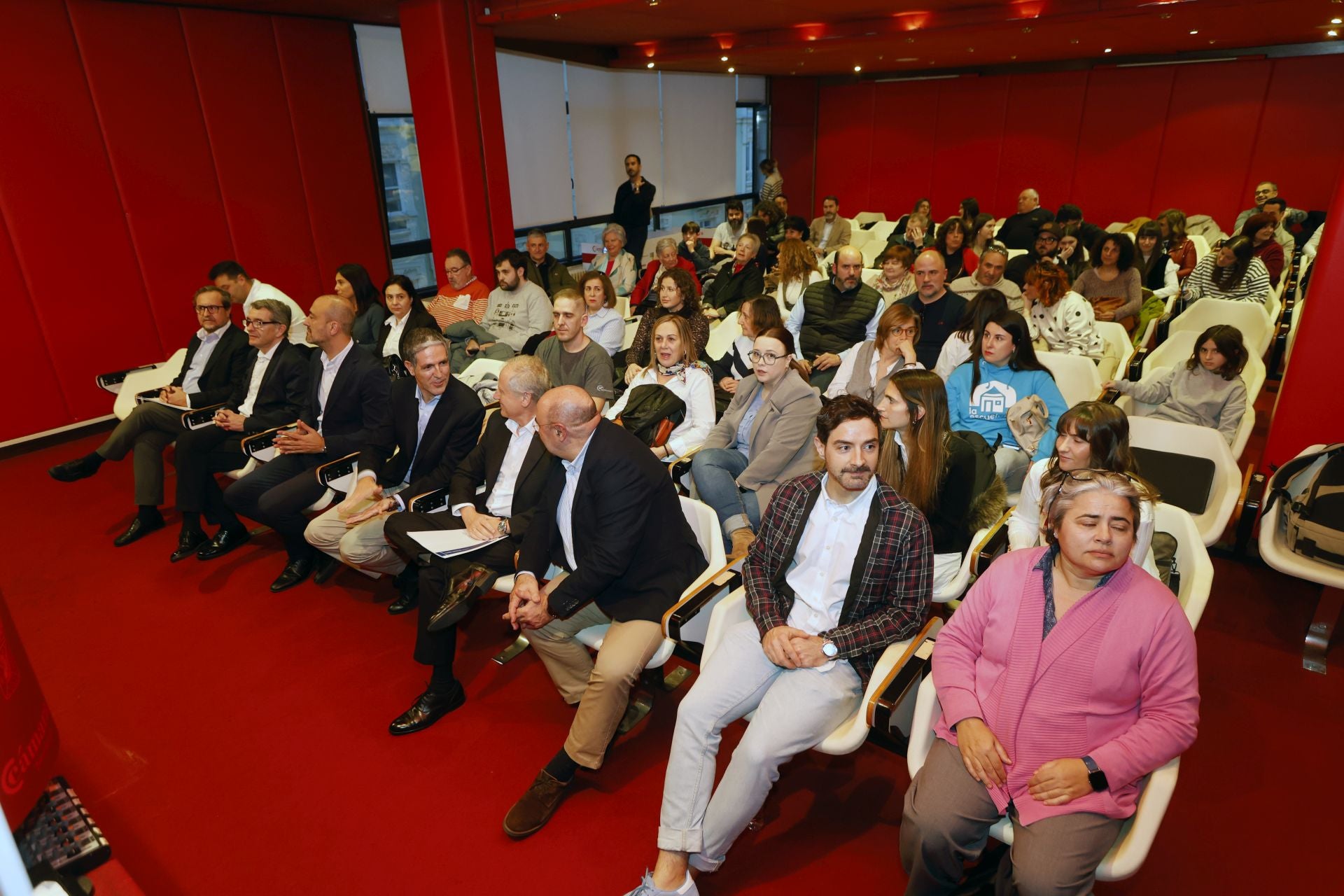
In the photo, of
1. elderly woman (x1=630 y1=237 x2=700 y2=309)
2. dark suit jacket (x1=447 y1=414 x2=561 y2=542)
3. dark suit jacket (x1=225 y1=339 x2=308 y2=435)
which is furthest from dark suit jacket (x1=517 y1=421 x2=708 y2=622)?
elderly woman (x1=630 y1=237 x2=700 y2=309)

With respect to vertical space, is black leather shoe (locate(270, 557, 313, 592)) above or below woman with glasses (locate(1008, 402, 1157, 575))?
below

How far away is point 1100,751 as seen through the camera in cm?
183

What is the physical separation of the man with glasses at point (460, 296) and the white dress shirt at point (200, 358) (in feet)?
5.09

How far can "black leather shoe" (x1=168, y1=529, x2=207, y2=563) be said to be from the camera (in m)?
4.22

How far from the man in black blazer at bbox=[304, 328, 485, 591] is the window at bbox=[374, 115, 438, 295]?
4.46 meters

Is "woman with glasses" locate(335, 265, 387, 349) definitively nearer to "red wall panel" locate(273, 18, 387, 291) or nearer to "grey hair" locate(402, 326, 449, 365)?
"grey hair" locate(402, 326, 449, 365)

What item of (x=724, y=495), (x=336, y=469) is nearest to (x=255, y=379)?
(x=336, y=469)

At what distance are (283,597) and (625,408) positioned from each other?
1988 mm

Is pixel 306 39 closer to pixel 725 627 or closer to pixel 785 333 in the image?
pixel 785 333

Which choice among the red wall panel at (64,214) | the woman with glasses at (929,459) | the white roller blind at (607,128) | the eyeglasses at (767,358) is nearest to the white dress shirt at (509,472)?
the eyeglasses at (767,358)

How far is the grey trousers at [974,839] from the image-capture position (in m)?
1.78

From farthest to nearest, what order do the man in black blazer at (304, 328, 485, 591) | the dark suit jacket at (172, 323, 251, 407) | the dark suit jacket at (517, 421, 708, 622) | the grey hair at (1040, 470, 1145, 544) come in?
the dark suit jacket at (172, 323, 251, 407) → the man in black blazer at (304, 328, 485, 591) → the dark suit jacket at (517, 421, 708, 622) → the grey hair at (1040, 470, 1145, 544)

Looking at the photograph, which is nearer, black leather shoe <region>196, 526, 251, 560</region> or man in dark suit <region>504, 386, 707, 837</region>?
man in dark suit <region>504, 386, 707, 837</region>

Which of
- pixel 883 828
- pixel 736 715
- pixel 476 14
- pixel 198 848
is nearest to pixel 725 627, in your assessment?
pixel 736 715
